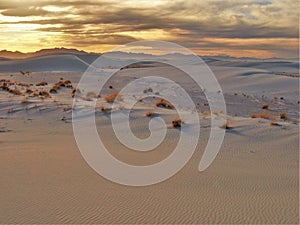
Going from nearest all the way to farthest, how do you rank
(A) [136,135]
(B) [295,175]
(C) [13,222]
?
(C) [13,222] < (B) [295,175] < (A) [136,135]

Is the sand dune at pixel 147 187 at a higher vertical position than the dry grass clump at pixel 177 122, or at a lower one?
lower

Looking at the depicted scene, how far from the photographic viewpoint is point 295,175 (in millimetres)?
9711

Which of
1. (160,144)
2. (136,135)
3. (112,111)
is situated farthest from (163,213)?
(112,111)

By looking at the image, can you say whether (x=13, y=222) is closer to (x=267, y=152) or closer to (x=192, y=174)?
(x=192, y=174)

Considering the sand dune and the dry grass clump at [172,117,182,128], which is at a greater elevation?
the dry grass clump at [172,117,182,128]

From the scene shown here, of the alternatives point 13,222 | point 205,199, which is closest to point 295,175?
point 205,199

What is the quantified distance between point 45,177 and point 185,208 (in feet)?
10.9

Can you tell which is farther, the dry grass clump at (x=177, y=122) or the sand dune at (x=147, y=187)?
the dry grass clump at (x=177, y=122)

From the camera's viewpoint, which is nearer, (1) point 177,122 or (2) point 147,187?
(2) point 147,187

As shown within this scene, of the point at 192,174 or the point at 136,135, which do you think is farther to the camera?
the point at 136,135

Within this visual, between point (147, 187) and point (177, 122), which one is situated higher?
point (177, 122)

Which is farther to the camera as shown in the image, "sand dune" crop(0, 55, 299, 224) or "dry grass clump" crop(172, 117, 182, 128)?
"dry grass clump" crop(172, 117, 182, 128)

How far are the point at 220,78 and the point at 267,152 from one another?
107ft

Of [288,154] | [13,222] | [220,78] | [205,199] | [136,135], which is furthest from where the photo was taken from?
[220,78]
